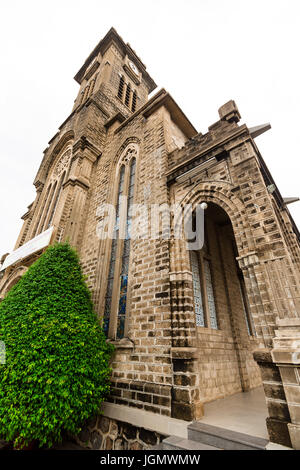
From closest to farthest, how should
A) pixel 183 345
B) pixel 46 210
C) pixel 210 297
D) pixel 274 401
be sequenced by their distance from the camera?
pixel 274 401 < pixel 183 345 < pixel 210 297 < pixel 46 210

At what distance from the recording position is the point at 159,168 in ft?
20.8

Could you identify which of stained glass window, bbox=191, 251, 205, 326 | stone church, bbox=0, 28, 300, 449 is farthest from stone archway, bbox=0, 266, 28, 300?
stained glass window, bbox=191, 251, 205, 326

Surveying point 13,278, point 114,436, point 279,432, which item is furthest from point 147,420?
point 13,278

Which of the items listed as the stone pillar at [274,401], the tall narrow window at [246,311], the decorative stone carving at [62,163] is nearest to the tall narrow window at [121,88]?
the decorative stone carving at [62,163]

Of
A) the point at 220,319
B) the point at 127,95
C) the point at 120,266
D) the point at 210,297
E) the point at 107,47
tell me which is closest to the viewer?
the point at 120,266

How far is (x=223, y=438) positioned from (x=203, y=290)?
12.1ft

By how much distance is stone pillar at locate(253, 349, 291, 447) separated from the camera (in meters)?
2.50

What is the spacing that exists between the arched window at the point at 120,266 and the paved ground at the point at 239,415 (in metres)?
2.46

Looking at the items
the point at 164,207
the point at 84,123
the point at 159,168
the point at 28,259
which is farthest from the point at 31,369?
the point at 84,123

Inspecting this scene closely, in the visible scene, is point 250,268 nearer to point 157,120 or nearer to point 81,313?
point 81,313

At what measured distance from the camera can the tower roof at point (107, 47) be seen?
50.4 feet

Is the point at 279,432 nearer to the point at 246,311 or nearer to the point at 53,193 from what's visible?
the point at 246,311

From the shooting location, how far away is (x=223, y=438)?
278 cm

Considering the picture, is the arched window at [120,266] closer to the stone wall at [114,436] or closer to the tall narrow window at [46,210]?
the stone wall at [114,436]
